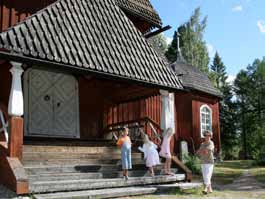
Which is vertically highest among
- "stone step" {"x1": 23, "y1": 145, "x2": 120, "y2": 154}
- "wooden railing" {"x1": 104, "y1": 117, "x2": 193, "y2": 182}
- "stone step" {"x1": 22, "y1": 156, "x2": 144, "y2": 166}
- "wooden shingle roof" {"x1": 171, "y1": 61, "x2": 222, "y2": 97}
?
"wooden shingle roof" {"x1": 171, "y1": 61, "x2": 222, "y2": 97}

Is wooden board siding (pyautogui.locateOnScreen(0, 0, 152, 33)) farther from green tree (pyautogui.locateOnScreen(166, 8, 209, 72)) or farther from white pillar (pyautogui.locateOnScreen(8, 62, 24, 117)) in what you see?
green tree (pyautogui.locateOnScreen(166, 8, 209, 72))

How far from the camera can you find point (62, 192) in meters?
8.55

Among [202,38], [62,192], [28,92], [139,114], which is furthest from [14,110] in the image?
[202,38]

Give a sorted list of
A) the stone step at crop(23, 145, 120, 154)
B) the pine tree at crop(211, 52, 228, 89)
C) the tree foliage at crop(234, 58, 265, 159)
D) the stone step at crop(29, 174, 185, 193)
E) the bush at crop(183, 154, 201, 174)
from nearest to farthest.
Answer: the stone step at crop(29, 174, 185, 193) → the stone step at crop(23, 145, 120, 154) → the bush at crop(183, 154, 201, 174) → the tree foliage at crop(234, 58, 265, 159) → the pine tree at crop(211, 52, 228, 89)

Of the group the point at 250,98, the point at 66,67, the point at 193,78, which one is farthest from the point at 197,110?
the point at 250,98

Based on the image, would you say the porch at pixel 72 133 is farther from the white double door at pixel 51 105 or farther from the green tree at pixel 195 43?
the green tree at pixel 195 43

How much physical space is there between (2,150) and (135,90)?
19.4ft

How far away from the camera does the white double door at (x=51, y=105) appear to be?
13.4m

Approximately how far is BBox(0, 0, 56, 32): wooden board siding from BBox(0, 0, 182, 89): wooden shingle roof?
1995 millimetres

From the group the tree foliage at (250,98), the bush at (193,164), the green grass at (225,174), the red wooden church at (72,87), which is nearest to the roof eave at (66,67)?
the red wooden church at (72,87)

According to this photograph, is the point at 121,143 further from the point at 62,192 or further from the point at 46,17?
the point at 46,17

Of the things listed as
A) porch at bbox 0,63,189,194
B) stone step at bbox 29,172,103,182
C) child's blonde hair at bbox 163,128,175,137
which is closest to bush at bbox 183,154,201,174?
porch at bbox 0,63,189,194

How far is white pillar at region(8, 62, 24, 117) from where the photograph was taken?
8922 millimetres

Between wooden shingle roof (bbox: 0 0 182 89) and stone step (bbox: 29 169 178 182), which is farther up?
wooden shingle roof (bbox: 0 0 182 89)
